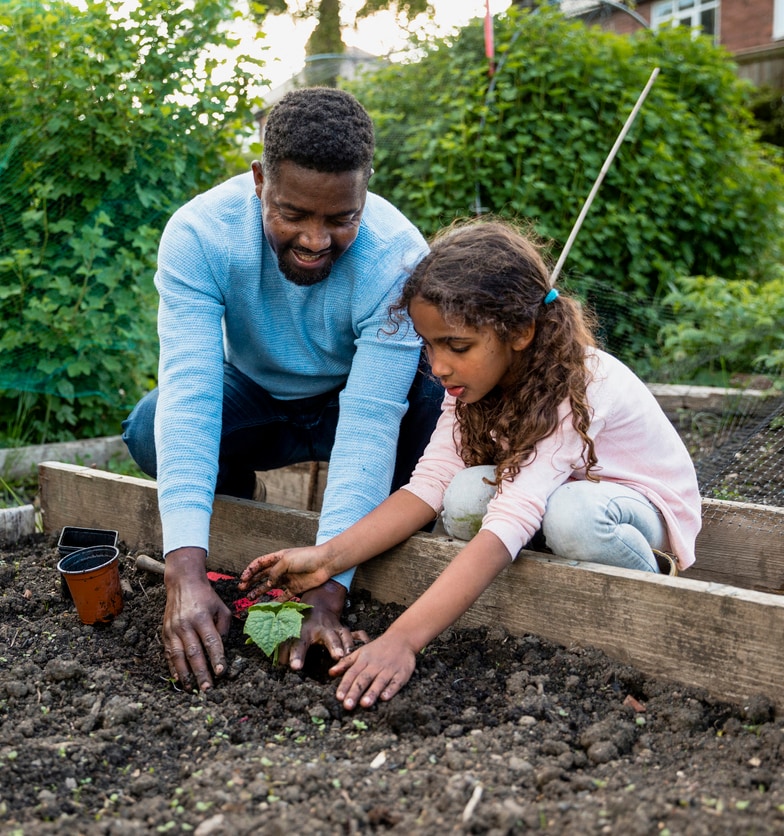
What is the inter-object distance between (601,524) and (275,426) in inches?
52.5

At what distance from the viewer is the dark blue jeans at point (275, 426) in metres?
2.85

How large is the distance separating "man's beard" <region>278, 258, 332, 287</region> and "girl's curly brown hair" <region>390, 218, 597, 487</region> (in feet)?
1.03

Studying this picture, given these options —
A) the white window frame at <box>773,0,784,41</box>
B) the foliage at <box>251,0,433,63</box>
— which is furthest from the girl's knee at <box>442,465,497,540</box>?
the white window frame at <box>773,0,784,41</box>

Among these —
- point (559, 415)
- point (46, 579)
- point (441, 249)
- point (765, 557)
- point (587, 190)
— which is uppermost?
point (587, 190)

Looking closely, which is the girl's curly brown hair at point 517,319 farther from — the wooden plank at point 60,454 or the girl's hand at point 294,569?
the wooden plank at point 60,454

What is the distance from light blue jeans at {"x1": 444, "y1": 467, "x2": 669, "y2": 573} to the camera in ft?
6.75

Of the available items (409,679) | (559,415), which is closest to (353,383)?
(559,415)

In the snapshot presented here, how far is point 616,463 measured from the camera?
2.23 metres

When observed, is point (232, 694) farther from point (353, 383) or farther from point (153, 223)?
point (153, 223)

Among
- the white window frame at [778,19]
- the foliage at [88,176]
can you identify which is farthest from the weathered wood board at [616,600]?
the white window frame at [778,19]

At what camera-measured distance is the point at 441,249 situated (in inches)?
85.7

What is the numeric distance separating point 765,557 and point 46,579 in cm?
210

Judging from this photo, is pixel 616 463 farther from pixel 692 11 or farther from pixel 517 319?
pixel 692 11

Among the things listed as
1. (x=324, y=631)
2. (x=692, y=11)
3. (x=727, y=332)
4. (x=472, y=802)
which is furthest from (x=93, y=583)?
(x=692, y=11)
